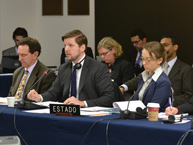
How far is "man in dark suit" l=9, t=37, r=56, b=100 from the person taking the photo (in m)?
4.40

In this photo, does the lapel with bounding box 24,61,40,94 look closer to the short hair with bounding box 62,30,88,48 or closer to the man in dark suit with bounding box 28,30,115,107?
the man in dark suit with bounding box 28,30,115,107

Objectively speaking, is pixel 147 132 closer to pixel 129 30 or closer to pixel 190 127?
pixel 190 127

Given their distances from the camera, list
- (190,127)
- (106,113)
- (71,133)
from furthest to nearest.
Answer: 1. (106,113)
2. (71,133)
3. (190,127)

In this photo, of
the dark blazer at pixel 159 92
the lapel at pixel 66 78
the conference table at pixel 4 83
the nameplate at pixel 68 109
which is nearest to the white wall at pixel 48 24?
the conference table at pixel 4 83

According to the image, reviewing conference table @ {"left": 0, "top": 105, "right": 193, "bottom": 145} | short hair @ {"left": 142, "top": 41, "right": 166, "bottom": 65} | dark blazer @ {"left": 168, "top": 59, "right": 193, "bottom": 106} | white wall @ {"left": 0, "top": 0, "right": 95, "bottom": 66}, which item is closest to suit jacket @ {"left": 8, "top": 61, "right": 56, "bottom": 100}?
conference table @ {"left": 0, "top": 105, "right": 193, "bottom": 145}

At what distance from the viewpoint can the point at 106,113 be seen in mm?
3066

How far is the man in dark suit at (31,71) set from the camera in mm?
4398

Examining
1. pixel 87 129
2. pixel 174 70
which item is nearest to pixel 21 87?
pixel 174 70

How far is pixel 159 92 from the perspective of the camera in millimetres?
3465

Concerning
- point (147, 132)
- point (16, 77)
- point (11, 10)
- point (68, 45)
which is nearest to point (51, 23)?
point (11, 10)

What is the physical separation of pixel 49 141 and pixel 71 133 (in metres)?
0.22

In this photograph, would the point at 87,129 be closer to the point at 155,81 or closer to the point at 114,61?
the point at 155,81

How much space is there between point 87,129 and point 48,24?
6.67 metres

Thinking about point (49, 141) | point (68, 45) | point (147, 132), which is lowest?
point (49, 141)
